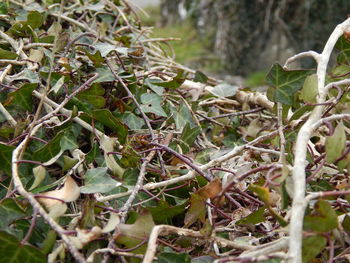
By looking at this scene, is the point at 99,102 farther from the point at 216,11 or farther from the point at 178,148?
the point at 216,11

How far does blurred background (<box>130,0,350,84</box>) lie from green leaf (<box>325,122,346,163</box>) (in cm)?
281

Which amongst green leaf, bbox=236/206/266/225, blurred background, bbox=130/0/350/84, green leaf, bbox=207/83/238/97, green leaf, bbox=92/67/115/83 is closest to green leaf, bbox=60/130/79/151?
green leaf, bbox=92/67/115/83

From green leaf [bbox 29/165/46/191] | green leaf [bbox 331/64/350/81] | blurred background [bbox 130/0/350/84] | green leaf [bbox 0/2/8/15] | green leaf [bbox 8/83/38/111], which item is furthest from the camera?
blurred background [bbox 130/0/350/84]

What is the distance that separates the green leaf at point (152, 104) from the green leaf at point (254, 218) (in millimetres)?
224

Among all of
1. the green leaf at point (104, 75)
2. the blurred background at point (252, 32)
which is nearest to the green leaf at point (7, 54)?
the green leaf at point (104, 75)

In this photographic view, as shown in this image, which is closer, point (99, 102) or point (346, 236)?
point (346, 236)

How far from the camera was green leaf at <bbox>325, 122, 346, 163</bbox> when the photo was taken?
45 centimetres

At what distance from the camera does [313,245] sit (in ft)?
1.31

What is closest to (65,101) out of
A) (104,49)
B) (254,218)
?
(104,49)

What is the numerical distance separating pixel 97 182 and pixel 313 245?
0.22 meters

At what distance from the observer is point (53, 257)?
0.42 metres

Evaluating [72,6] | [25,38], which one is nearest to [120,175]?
[25,38]

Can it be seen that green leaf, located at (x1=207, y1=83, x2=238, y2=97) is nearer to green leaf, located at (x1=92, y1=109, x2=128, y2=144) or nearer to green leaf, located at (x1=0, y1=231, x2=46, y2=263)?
green leaf, located at (x1=92, y1=109, x2=128, y2=144)

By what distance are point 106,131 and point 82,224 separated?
0.22 metres
